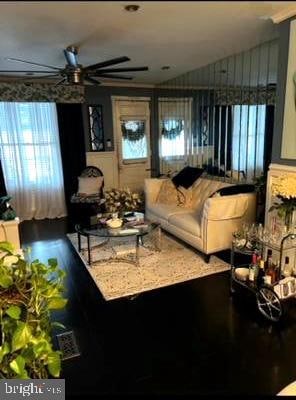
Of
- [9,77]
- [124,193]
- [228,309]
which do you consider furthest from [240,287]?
[9,77]

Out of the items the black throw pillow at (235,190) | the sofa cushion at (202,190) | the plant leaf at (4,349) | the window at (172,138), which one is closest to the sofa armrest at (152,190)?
the sofa cushion at (202,190)

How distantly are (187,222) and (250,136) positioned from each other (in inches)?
60.6

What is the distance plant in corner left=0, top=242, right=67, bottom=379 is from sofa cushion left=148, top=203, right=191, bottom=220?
2.85m

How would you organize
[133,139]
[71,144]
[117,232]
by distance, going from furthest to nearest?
[133,139], [71,144], [117,232]

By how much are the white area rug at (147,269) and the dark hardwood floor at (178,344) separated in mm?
126

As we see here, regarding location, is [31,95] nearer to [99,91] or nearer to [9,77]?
[9,77]

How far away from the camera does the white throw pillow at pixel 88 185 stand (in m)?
5.30

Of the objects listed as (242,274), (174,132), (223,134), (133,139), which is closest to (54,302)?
(242,274)

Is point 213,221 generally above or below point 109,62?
below

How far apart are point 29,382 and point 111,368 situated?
3.06ft

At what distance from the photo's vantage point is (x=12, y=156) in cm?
506

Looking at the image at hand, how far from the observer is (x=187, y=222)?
11.6ft

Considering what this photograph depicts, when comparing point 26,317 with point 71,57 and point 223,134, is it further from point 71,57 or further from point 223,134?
point 223,134

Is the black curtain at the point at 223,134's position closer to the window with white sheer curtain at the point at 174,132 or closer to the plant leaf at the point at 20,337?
the window with white sheer curtain at the point at 174,132
